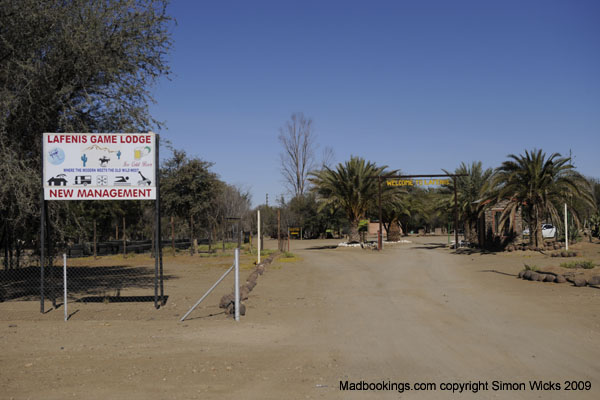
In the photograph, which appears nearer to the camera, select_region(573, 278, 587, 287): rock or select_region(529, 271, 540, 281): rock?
select_region(573, 278, 587, 287): rock

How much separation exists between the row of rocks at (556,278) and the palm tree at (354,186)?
1857cm

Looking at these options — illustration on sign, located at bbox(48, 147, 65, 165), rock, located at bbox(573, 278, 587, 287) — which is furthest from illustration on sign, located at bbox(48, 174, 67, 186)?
rock, located at bbox(573, 278, 587, 287)

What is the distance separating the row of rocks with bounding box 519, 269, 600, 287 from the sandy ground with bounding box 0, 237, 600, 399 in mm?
344

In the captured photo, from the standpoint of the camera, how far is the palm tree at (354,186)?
35250 mm

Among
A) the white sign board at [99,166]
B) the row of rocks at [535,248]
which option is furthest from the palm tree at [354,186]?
the white sign board at [99,166]

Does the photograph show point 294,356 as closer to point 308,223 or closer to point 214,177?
point 214,177

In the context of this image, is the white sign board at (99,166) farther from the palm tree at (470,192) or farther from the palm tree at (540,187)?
the palm tree at (470,192)

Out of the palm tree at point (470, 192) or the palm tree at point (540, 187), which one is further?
the palm tree at point (470, 192)

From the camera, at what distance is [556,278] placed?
15406mm

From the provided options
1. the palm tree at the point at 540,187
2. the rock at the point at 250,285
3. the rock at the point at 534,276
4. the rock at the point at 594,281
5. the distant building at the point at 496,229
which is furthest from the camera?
the distant building at the point at 496,229

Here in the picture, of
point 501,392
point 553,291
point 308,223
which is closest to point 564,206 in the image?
point 553,291

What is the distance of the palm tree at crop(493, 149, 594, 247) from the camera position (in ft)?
81.3

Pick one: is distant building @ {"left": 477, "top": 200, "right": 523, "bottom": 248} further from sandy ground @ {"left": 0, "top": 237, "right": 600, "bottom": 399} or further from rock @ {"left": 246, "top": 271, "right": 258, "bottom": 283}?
rock @ {"left": 246, "top": 271, "right": 258, "bottom": 283}

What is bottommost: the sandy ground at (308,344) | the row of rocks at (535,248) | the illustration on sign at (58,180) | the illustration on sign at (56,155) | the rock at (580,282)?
the sandy ground at (308,344)
